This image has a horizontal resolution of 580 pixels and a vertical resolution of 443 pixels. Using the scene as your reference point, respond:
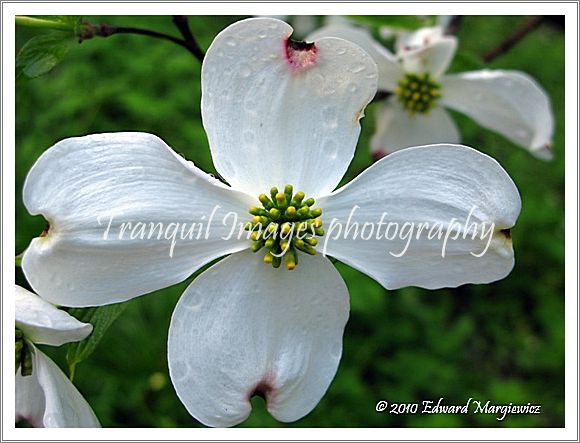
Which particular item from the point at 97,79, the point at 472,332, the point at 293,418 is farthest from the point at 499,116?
the point at 97,79

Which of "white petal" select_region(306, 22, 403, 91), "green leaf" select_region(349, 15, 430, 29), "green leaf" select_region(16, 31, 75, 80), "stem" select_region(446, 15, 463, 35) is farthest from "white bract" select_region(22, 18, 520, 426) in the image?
"stem" select_region(446, 15, 463, 35)

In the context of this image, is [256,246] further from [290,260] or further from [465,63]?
[465,63]

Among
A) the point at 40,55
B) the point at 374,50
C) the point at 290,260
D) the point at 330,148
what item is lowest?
the point at 290,260

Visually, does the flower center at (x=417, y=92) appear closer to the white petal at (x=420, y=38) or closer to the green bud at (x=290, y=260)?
the white petal at (x=420, y=38)

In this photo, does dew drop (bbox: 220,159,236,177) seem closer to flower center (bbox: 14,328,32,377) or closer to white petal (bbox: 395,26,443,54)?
flower center (bbox: 14,328,32,377)

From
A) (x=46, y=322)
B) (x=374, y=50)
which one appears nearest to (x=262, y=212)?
(x=46, y=322)

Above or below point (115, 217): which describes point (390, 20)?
above

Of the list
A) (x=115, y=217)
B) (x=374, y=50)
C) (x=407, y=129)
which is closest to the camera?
(x=115, y=217)
